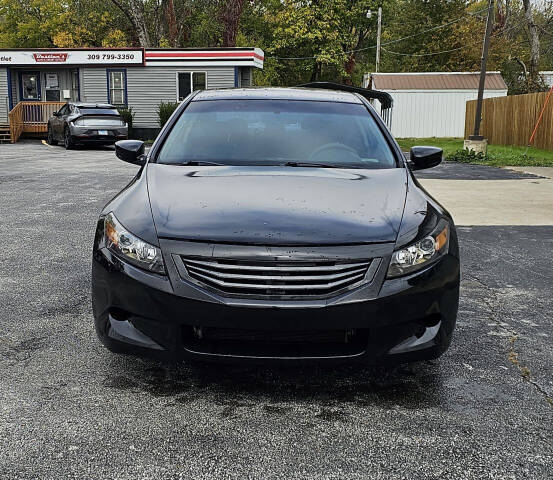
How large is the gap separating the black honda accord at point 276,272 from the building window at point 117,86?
2661 centimetres

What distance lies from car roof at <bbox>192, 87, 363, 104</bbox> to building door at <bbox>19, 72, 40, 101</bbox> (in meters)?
26.9

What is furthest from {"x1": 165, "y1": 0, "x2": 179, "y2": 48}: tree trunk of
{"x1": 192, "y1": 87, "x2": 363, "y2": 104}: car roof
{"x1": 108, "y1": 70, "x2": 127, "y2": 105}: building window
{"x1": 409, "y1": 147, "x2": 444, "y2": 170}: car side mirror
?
{"x1": 409, "y1": 147, "x2": 444, "y2": 170}: car side mirror

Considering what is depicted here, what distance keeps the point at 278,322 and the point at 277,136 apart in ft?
6.21

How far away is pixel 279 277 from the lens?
2875mm

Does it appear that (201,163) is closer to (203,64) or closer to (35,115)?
(203,64)

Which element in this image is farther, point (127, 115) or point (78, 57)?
point (78, 57)

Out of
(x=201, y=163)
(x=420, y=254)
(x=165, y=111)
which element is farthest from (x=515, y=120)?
(x=420, y=254)

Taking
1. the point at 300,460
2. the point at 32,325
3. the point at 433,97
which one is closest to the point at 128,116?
the point at 433,97

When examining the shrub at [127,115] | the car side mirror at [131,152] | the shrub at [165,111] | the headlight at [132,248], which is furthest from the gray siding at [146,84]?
the headlight at [132,248]

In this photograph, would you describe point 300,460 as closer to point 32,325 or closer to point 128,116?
point 32,325

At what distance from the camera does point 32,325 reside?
4.18 meters

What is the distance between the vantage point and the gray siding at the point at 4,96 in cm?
2869

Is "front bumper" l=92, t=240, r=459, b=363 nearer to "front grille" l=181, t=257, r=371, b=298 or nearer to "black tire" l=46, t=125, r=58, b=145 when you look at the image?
"front grille" l=181, t=257, r=371, b=298

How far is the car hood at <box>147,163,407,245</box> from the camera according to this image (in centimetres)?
300
